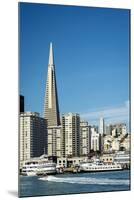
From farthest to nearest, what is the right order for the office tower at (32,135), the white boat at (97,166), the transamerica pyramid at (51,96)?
1. the white boat at (97,166)
2. the transamerica pyramid at (51,96)
3. the office tower at (32,135)

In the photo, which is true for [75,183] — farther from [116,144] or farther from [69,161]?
[116,144]

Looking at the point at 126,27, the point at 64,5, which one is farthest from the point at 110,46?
the point at 64,5

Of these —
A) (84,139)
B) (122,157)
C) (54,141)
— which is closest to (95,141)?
(84,139)

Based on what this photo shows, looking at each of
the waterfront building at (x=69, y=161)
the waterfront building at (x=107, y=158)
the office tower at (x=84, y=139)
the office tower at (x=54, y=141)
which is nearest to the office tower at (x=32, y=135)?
the office tower at (x=54, y=141)

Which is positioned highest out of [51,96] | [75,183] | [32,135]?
[51,96]

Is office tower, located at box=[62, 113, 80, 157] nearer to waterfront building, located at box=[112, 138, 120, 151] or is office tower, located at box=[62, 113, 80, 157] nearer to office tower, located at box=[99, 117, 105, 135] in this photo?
office tower, located at box=[99, 117, 105, 135]

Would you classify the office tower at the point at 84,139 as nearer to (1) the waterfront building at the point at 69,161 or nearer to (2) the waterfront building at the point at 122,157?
(1) the waterfront building at the point at 69,161

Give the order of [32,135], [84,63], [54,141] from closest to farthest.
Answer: [32,135] < [54,141] < [84,63]

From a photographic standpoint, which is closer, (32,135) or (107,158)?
(32,135)
